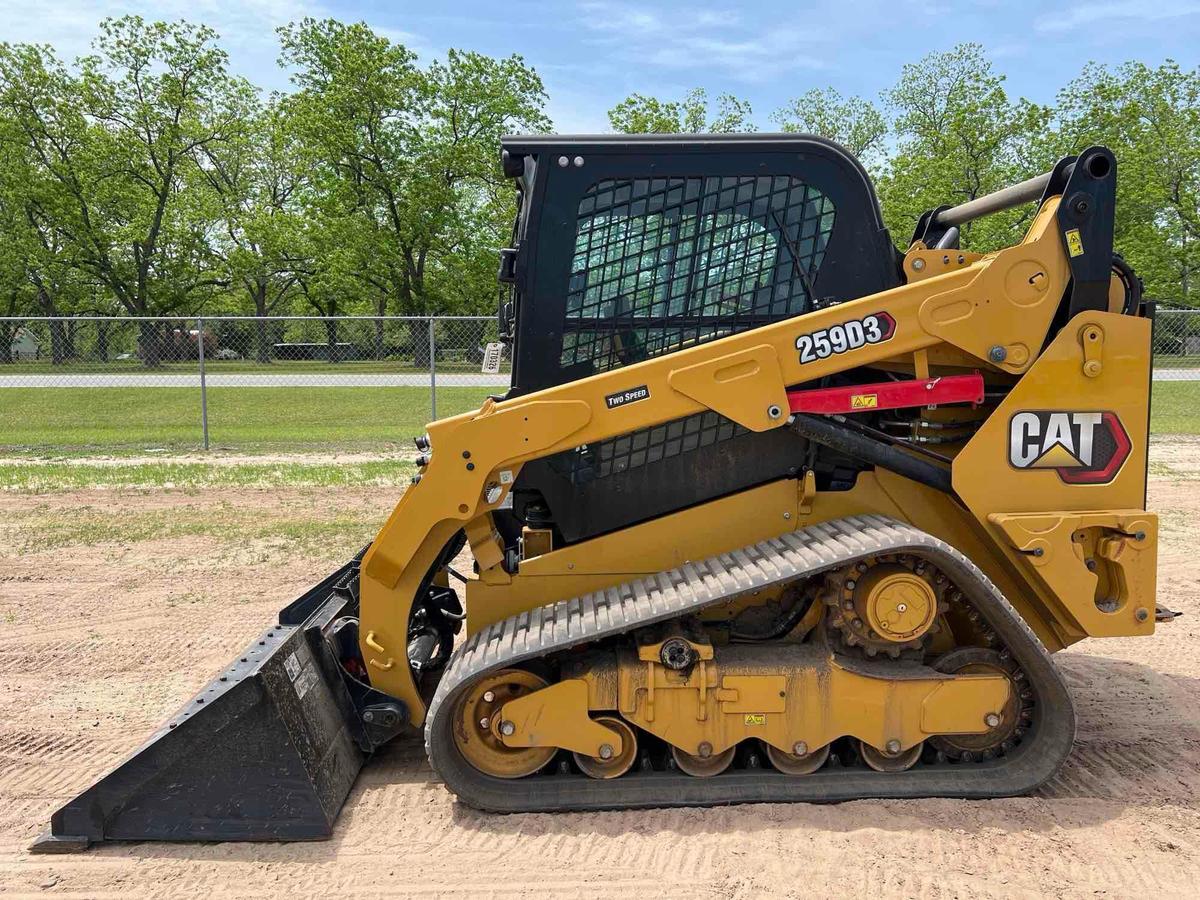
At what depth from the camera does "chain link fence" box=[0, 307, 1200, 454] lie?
569 inches

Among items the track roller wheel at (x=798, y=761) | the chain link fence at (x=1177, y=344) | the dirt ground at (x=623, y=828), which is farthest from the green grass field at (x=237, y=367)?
the chain link fence at (x=1177, y=344)

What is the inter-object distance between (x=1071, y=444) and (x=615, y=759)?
2.24 meters

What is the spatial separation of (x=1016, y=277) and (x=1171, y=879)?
2231mm

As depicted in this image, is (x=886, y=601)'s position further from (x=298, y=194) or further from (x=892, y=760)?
(x=298, y=194)

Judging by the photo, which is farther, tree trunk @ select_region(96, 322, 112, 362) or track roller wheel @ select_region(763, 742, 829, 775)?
tree trunk @ select_region(96, 322, 112, 362)

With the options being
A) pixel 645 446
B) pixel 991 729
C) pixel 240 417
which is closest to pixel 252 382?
pixel 240 417

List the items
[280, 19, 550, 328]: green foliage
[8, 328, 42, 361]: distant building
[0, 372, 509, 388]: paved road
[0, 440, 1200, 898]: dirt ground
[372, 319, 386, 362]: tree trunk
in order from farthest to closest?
[280, 19, 550, 328]: green foliage → [8, 328, 42, 361]: distant building → [372, 319, 386, 362]: tree trunk → [0, 372, 509, 388]: paved road → [0, 440, 1200, 898]: dirt ground

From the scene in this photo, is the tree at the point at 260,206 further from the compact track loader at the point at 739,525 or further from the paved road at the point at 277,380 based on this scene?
the compact track loader at the point at 739,525

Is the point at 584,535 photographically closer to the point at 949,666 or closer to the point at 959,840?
the point at 949,666

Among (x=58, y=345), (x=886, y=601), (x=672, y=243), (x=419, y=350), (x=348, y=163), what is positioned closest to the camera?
(x=886, y=601)

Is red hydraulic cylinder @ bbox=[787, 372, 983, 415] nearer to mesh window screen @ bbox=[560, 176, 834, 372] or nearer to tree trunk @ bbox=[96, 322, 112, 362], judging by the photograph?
mesh window screen @ bbox=[560, 176, 834, 372]

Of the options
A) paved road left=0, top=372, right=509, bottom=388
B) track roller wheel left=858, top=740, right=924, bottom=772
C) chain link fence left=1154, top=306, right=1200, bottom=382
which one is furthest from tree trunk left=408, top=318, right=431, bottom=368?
chain link fence left=1154, top=306, right=1200, bottom=382

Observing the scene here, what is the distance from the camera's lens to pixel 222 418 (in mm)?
17531

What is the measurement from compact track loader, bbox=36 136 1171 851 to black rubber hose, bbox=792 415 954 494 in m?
0.01
